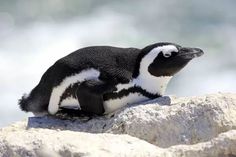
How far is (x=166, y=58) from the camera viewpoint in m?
3.43

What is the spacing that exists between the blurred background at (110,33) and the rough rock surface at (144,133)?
5.97 m

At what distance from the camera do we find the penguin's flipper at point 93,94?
3361 mm

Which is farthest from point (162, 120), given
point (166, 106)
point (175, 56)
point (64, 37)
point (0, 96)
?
point (64, 37)

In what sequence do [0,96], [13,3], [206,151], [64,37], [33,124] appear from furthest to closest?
[13,3], [64,37], [0,96], [33,124], [206,151]

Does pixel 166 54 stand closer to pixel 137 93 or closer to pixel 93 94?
pixel 137 93

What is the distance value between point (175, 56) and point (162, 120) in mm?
556

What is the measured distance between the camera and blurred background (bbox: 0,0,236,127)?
993 centimetres

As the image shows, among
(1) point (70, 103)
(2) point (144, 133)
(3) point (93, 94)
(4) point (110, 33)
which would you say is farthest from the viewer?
(4) point (110, 33)

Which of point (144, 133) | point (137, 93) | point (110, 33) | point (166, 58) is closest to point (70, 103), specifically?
point (137, 93)

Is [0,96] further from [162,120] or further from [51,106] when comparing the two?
[162,120]

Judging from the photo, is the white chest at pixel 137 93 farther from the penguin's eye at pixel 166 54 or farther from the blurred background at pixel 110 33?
the blurred background at pixel 110 33

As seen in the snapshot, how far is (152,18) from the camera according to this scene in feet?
40.6

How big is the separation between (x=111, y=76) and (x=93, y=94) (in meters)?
0.11

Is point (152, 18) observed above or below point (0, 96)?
above
